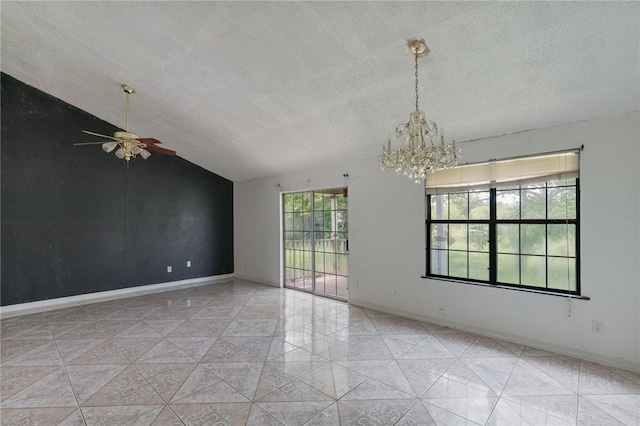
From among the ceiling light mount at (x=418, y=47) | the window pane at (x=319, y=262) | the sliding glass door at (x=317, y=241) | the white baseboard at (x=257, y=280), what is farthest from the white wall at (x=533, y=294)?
the white baseboard at (x=257, y=280)

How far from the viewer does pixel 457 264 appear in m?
4.00

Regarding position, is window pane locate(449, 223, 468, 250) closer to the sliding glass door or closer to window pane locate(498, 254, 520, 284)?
window pane locate(498, 254, 520, 284)

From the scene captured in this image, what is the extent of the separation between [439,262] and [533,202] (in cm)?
136

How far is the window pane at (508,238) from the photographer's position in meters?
3.54

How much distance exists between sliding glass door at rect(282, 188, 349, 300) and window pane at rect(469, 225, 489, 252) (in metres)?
2.08

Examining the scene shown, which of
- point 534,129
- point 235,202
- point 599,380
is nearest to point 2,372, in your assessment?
point 235,202

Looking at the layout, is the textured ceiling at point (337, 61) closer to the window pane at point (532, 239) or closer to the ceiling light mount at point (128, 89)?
the ceiling light mount at point (128, 89)

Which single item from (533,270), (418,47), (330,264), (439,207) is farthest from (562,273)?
(330,264)

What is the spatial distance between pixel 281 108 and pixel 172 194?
4014 millimetres

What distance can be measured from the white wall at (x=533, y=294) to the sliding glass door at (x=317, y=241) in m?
0.34

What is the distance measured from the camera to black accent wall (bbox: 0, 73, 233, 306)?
477 cm

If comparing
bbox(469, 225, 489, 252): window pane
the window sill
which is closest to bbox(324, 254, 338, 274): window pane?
the window sill

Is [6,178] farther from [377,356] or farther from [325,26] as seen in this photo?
[377,356]

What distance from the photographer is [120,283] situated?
5789 mm
